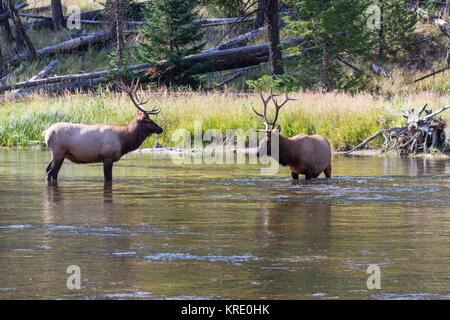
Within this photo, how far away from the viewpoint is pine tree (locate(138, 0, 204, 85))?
3316cm

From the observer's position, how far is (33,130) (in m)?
26.0

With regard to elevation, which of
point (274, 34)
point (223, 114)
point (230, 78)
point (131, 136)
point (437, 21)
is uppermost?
point (437, 21)

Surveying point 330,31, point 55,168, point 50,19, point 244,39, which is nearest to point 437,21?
point 244,39

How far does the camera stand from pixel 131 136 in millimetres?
15609

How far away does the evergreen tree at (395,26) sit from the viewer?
35.5 metres

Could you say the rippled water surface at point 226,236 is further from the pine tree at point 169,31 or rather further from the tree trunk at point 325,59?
the pine tree at point 169,31

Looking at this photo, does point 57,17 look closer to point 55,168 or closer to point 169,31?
point 169,31

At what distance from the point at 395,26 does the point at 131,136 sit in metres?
23.9

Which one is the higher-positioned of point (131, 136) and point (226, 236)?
point (131, 136)

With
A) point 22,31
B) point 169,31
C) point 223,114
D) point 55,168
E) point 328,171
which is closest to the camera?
point 55,168

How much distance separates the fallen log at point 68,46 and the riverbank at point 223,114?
50.0 ft

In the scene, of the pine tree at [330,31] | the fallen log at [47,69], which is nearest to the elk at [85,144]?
the pine tree at [330,31]

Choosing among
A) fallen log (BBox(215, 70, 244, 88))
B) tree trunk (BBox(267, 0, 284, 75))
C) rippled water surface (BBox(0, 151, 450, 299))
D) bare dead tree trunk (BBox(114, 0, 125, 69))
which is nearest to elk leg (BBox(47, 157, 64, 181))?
rippled water surface (BBox(0, 151, 450, 299))

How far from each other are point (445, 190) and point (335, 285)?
728cm
